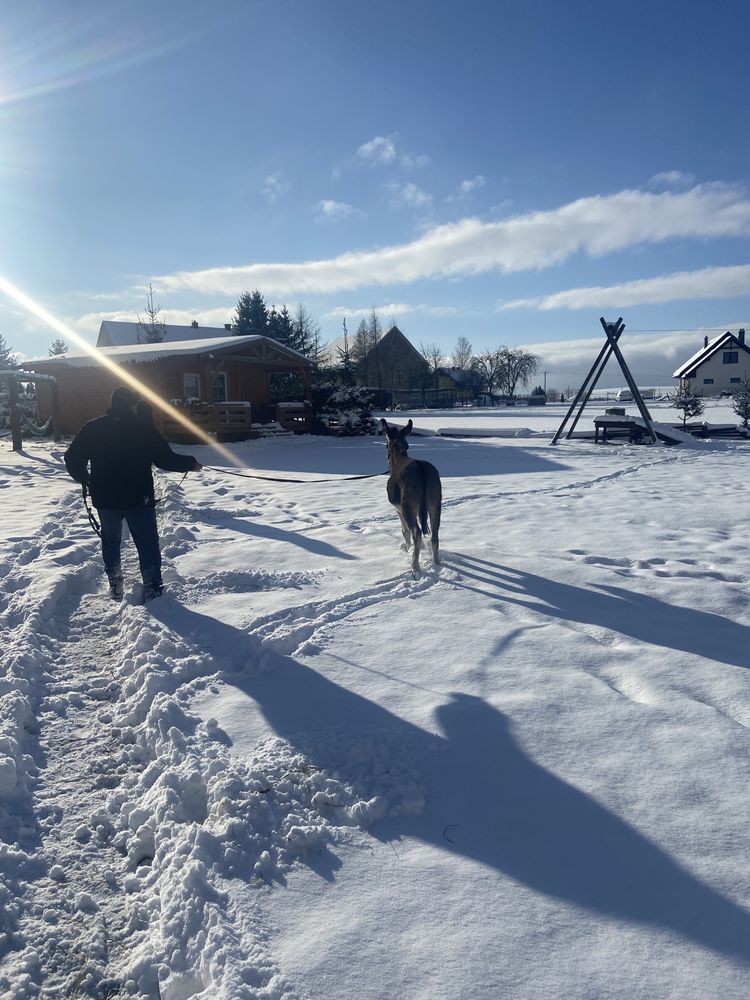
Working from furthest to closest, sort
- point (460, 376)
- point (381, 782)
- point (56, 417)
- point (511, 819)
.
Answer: point (460, 376), point (56, 417), point (381, 782), point (511, 819)

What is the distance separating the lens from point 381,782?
2822mm

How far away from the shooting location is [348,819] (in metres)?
2.60

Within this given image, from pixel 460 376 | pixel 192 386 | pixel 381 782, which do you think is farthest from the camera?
pixel 460 376

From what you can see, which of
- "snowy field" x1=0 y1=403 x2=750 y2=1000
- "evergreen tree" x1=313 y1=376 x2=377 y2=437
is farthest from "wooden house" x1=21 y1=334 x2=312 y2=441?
"snowy field" x1=0 y1=403 x2=750 y2=1000

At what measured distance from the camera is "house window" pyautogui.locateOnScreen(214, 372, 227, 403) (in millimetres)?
26000

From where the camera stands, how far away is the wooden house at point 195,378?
72.8ft

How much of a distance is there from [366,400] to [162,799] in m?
22.7

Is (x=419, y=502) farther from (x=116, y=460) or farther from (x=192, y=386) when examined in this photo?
(x=192, y=386)

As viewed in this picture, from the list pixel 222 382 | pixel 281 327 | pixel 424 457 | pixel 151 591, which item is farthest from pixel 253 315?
pixel 151 591

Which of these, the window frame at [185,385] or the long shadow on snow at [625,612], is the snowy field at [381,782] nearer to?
the long shadow on snow at [625,612]

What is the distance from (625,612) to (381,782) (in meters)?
2.75

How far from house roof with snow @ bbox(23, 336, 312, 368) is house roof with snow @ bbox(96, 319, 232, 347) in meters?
21.9

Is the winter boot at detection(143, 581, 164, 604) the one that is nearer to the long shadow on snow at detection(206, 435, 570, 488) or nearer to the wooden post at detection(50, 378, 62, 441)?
the long shadow on snow at detection(206, 435, 570, 488)

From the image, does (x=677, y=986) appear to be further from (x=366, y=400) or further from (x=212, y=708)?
(x=366, y=400)
